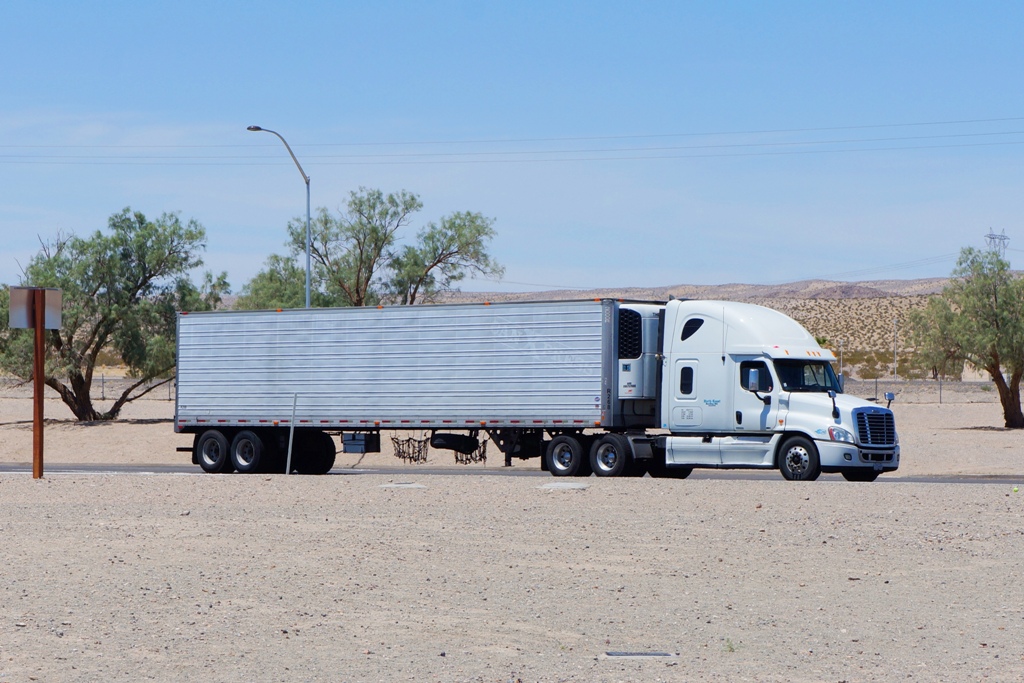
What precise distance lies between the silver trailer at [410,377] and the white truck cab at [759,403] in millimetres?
880

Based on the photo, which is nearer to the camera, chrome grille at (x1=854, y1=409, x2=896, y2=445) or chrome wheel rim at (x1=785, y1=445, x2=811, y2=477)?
chrome grille at (x1=854, y1=409, x2=896, y2=445)

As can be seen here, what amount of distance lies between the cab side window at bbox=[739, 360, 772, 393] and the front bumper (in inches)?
57.9

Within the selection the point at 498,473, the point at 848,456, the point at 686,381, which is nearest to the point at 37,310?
the point at 686,381

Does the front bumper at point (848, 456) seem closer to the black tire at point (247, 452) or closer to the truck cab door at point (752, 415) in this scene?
the truck cab door at point (752, 415)

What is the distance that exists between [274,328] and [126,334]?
25048 mm

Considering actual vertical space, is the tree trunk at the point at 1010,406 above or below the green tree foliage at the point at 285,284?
below

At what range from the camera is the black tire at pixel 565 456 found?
26125 millimetres

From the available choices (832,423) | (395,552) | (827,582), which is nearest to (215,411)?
(832,423)

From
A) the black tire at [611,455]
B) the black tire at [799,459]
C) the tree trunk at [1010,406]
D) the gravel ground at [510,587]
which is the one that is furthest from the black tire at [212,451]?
the tree trunk at [1010,406]

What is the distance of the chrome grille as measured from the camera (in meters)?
24.1

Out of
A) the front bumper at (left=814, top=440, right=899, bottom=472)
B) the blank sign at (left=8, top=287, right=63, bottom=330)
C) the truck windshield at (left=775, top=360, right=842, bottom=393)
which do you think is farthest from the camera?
the truck windshield at (left=775, top=360, right=842, bottom=393)

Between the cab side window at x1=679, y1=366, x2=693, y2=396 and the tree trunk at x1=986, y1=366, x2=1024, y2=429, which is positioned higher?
the cab side window at x1=679, y1=366, x2=693, y2=396

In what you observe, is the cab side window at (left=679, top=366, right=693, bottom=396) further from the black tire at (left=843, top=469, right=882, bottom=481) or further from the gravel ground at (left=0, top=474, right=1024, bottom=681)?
the gravel ground at (left=0, top=474, right=1024, bottom=681)

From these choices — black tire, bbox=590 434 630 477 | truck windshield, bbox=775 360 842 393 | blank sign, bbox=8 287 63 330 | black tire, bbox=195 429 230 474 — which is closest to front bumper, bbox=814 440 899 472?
truck windshield, bbox=775 360 842 393
